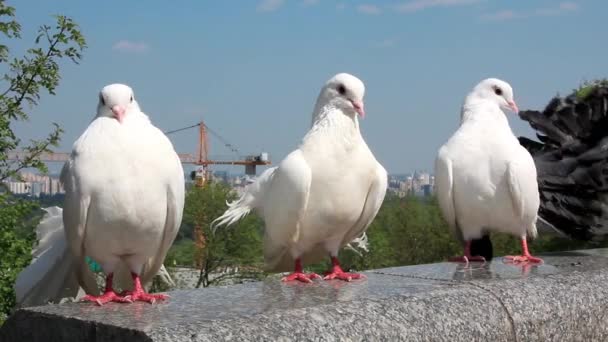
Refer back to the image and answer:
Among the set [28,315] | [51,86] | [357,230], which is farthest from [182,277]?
[28,315]

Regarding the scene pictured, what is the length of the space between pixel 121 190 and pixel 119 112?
0.48m

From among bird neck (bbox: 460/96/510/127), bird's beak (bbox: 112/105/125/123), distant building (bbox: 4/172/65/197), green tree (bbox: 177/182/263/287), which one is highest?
bird neck (bbox: 460/96/510/127)

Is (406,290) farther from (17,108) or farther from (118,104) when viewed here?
(17,108)

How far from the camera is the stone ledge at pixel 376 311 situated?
3.75m

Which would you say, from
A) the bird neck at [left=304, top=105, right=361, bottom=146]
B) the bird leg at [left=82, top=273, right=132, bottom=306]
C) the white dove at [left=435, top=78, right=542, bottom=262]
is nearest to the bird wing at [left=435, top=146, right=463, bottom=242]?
the white dove at [left=435, top=78, right=542, bottom=262]

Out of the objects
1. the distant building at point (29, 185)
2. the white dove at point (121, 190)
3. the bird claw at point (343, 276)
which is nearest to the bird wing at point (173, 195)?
the white dove at point (121, 190)

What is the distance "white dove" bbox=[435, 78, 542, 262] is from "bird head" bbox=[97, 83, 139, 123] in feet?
8.61

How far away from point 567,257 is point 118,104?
416 cm

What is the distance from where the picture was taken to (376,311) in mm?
4262

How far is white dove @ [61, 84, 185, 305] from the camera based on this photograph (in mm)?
4305

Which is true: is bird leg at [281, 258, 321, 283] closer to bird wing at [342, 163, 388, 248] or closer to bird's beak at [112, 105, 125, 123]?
bird wing at [342, 163, 388, 248]

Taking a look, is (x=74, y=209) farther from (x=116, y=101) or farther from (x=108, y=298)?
(x=116, y=101)

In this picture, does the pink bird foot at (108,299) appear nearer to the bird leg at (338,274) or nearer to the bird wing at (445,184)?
the bird leg at (338,274)

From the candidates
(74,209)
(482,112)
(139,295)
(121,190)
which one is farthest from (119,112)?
(482,112)
